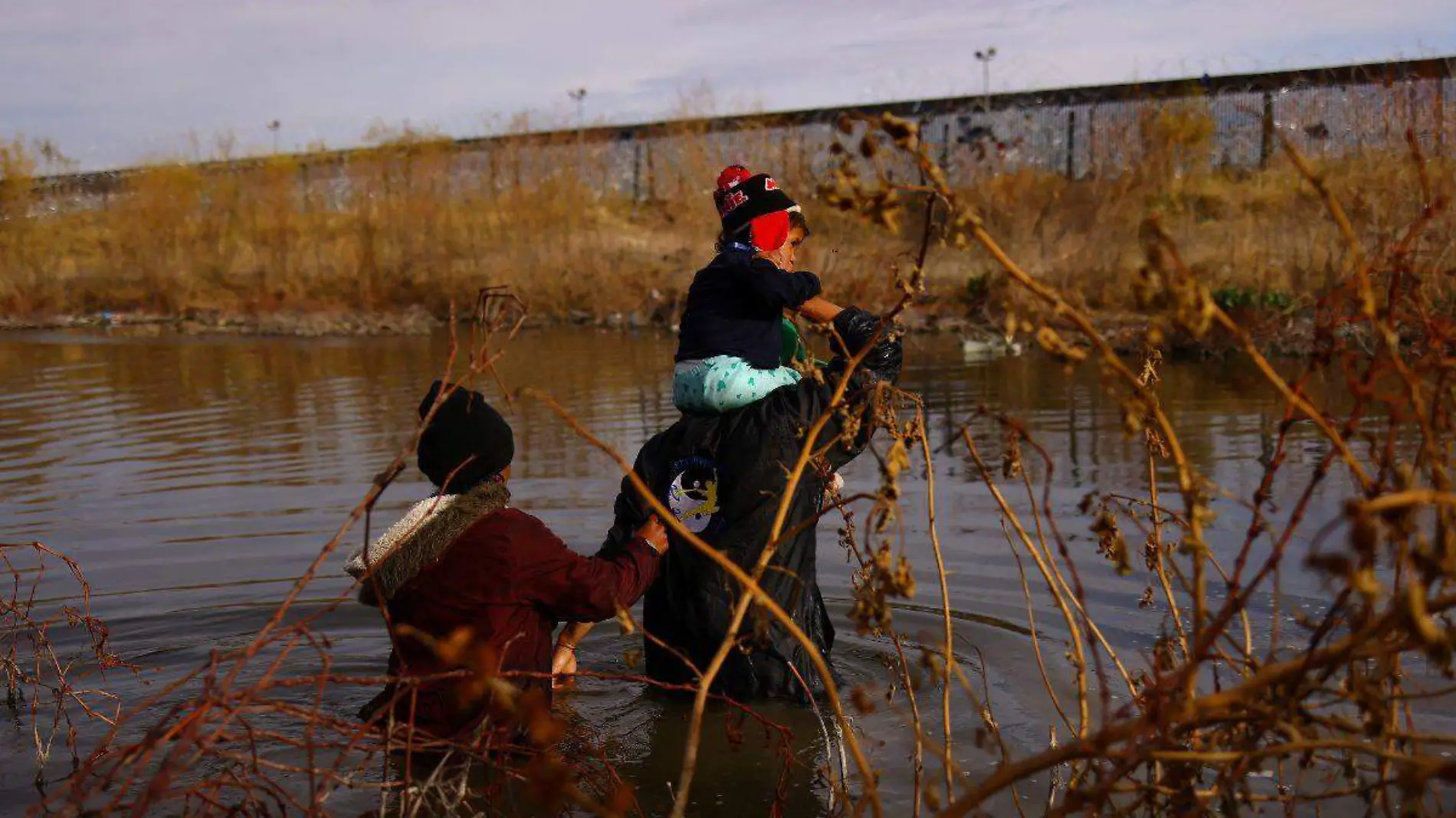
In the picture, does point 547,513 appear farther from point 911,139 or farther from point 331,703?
point 911,139

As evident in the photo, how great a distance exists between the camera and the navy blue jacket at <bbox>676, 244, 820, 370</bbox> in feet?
17.3

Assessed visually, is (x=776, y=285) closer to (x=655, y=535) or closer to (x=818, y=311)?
(x=818, y=311)

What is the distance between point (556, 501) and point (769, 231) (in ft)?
14.9

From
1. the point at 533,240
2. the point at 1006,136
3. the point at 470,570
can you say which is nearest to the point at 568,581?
the point at 470,570

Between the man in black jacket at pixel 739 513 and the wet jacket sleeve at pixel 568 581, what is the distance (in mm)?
580

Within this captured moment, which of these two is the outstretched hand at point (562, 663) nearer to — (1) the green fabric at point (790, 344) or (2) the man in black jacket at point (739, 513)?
(2) the man in black jacket at point (739, 513)

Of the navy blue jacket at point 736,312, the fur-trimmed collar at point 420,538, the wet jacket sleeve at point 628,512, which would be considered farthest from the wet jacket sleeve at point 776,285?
the fur-trimmed collar at point 420,538

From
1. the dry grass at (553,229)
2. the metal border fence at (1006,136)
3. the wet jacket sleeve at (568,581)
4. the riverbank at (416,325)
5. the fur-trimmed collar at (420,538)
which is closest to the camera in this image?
the fur-trimmed collar at (420,538)

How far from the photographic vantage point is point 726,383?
534 cm

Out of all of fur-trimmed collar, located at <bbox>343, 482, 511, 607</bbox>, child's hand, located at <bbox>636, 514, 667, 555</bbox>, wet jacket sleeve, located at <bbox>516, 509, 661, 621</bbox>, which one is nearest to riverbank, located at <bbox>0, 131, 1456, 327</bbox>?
child's hand, located at <bbox>636, 514, 667, 555</bbox>

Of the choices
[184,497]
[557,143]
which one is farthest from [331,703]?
[557,143]

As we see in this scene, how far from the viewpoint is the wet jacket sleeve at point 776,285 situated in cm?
517

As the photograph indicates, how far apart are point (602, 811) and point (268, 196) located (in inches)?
1279

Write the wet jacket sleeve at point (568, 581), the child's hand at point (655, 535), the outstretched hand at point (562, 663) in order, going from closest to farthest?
1. the wet jacket sleeve at point (568, 581)
2. the child's hand at point (655, 535)
3. the outstretched hand at point (562, 663)
